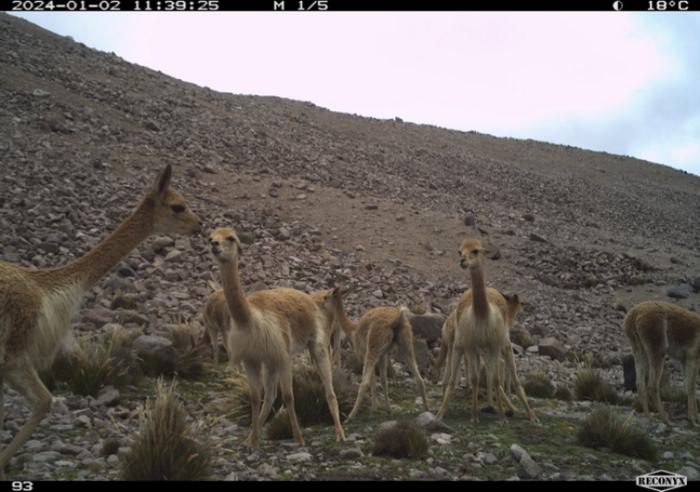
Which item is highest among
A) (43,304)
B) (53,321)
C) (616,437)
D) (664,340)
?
(43,304)

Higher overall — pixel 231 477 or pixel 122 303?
pixel 122 303

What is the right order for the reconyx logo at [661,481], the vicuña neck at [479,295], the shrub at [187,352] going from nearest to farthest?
the reconyx logo at [661,481]
the vicuña neck at [479,295]
the shrub at [187,352]

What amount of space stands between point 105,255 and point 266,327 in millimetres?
1800

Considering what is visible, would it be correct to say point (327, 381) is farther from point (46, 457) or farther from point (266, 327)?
point (46, 457)

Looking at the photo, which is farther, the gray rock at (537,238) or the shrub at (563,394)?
the gray rock at (537,238)

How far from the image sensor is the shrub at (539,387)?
384 inches

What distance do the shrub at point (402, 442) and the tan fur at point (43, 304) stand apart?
306 centimetres

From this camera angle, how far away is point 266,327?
6.24 m

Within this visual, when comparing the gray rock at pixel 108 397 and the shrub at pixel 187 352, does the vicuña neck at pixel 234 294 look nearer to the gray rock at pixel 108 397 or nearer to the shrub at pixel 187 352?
the gray rock at pixel 108 397

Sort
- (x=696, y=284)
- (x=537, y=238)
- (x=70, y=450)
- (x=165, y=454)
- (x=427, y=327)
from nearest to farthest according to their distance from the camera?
(x=165, y=454) → (x=70, y=450) → (x=427, y=327) → (x=696, y=284) → (x=537, y=238)

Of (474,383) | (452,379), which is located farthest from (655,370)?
(452,379)

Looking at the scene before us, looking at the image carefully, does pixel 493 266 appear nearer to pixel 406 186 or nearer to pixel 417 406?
pixel 406 186

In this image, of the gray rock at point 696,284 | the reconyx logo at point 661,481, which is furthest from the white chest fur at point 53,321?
the gray rock at point 696,284
